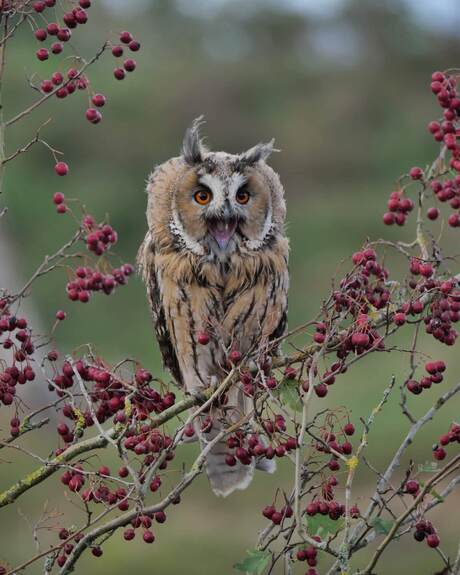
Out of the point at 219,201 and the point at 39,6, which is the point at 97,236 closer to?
the point at 39,6

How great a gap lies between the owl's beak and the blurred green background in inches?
211

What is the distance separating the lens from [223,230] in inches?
151

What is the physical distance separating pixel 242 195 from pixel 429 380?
1407 millimetres

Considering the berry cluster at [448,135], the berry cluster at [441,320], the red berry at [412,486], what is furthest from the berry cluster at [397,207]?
the red berry at [412,486]

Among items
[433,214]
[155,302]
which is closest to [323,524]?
[433,214]

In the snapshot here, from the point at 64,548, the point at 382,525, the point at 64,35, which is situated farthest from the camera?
the point at 64,35

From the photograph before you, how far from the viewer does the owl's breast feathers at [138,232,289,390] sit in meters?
3.88

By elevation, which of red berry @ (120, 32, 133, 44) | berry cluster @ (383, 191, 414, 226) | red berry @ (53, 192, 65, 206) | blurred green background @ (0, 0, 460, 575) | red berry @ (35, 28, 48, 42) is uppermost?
blurred green background @ (0, 0, 460, 575)

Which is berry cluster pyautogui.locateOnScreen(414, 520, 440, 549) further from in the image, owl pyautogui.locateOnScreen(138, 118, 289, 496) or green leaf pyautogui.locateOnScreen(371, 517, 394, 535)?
owl pyautogui.locateOnScreen(138, 118, 289, 496)

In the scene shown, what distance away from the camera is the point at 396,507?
27.5 feet

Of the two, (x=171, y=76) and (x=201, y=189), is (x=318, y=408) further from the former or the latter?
(x=171, y=76)

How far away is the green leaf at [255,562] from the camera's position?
2242mm

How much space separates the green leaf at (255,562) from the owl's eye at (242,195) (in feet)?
5.73

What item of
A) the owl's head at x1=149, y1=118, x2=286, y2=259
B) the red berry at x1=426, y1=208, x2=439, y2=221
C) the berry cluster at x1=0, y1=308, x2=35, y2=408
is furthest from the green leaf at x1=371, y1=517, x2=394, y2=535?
the owl's head at x1=149, y1=118, x2=286, y2=259
